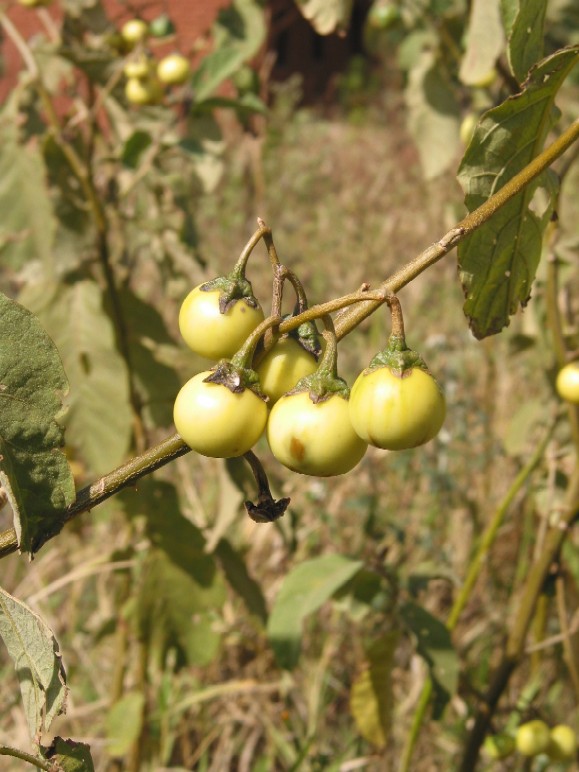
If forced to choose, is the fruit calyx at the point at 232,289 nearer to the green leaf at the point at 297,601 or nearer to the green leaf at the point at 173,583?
the green leaf at the point at 297,601

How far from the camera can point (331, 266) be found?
539 cm

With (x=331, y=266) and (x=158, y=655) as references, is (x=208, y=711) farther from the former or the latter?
(x=331, y=266)

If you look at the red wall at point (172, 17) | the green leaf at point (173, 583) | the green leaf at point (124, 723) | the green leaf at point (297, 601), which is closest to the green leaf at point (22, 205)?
the green leaf at point (173, 583)

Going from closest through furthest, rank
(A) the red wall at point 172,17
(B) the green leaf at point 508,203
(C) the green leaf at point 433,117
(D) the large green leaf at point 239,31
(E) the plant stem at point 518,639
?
(B) the green leaf at point 508,203, (E) the plant stem at point 518,639, (D) the large green leaf at point 239,31, (C) the green leaf at point 433,117, (A) the red wall at point 172,17

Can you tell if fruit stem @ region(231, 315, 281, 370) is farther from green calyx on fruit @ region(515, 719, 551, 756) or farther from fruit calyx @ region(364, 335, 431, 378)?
green calyx on fruit @ region(515, 719, 551, 756)

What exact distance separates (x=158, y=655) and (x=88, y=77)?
1466 mm

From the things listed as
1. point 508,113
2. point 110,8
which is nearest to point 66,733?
point 508,113

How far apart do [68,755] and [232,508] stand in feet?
3.30

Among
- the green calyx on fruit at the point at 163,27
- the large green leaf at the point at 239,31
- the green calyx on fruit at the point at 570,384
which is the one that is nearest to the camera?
the green calyx on fruit at the point at 570,384

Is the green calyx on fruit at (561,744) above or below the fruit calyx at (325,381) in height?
below

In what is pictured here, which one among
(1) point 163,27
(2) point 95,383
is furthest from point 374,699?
(1) point 163,27

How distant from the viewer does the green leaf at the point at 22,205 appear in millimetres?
2133

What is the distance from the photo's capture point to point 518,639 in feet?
6.08

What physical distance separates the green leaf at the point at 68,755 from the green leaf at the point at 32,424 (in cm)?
24
